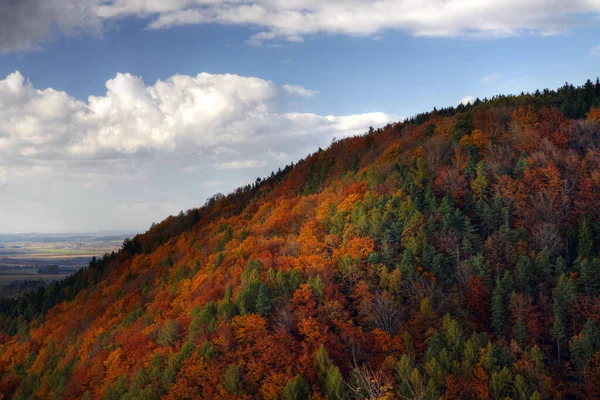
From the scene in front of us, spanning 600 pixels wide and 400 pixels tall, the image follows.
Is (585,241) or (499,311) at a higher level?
(585,241)

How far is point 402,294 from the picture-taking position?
3022 inches

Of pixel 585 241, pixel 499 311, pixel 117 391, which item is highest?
pixel 585 241

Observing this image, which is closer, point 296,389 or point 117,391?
point 296,389

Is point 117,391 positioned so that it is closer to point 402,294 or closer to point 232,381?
point 232,381

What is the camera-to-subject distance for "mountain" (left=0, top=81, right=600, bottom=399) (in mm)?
62469

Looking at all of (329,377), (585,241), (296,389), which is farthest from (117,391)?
(585,241)

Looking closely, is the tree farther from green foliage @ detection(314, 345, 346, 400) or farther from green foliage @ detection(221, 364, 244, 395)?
green foliage @ detection(314, 345, 346, 400)

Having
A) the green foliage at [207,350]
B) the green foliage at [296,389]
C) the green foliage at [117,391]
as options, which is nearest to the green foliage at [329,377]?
the green foliage at [296,389]

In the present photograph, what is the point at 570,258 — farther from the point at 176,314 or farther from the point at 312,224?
the point at 176,314

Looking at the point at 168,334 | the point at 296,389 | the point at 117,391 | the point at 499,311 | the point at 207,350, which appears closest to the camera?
the point at 296,389

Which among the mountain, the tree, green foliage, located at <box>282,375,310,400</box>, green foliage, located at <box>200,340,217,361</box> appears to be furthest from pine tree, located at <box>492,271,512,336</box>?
the tree

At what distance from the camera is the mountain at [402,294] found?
62469 mm

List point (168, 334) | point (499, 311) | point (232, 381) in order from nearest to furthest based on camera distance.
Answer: point (232, 381), point (499, 311), point (168, 334)

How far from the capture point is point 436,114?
154250mm
